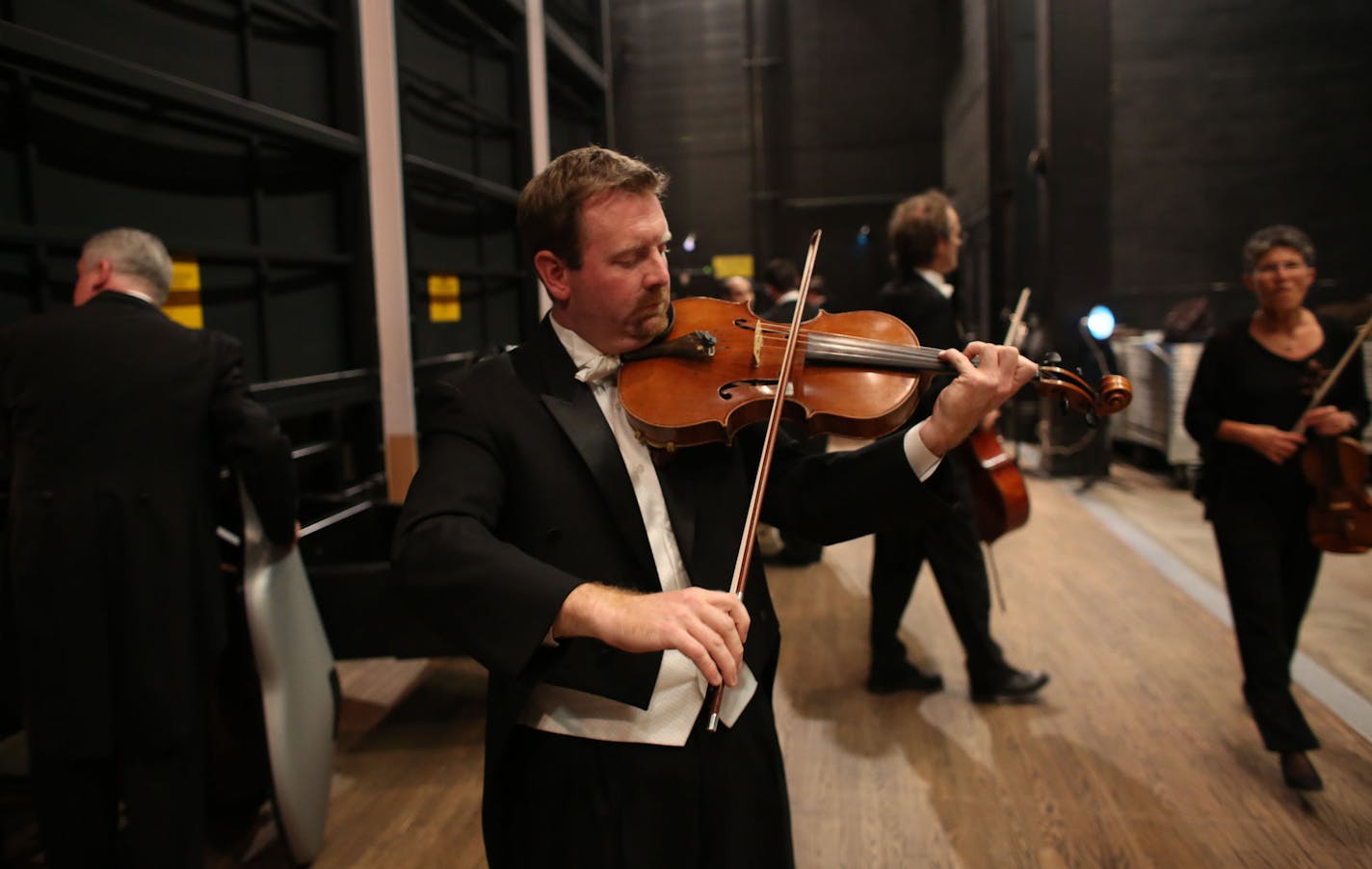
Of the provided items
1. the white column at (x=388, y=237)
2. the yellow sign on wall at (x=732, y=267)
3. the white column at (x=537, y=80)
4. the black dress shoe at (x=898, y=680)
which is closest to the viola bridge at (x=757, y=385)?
the black dress shoe at (x=898, y=680)

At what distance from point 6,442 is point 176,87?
1.27 meters

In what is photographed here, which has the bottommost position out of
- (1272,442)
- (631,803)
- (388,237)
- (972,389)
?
(631,803)

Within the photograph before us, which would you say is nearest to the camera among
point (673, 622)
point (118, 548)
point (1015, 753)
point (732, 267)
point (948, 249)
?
point (673, 622)

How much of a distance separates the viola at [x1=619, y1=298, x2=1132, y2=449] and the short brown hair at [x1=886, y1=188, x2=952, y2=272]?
1.65m

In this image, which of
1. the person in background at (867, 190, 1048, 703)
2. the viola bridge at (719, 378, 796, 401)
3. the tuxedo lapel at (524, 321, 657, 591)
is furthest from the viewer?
the person in background at (867, 190, 1048, 703)

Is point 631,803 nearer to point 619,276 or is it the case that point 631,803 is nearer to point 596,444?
point 596,444

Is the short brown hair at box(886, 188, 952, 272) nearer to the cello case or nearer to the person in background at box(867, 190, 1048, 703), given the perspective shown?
the person in background at box(867, 190, 1048, 703)

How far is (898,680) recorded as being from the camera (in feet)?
10.8

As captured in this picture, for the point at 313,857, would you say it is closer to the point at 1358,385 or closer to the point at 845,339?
the point at 845,339

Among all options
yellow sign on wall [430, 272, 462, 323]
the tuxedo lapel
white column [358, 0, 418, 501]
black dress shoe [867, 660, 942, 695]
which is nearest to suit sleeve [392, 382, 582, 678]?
the tuxedo lapel

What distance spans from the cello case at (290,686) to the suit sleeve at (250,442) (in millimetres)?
51

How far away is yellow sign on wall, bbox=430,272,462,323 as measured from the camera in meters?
4.51

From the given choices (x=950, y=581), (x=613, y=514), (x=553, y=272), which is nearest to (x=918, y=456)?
(x=613, y=514)

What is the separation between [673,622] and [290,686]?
161 cm
